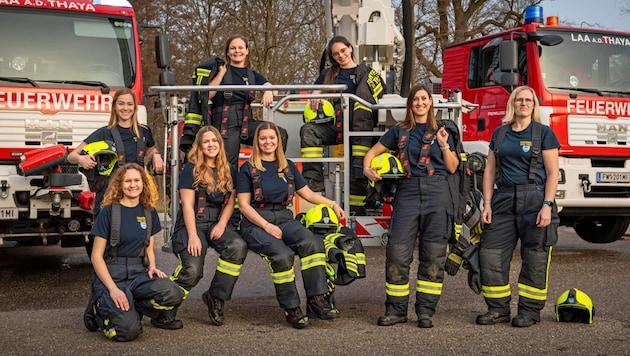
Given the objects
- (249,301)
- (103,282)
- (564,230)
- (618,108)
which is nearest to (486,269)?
(249,301)

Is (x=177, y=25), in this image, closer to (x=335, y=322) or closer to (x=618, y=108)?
(x=618, y=108)

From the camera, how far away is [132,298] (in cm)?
547

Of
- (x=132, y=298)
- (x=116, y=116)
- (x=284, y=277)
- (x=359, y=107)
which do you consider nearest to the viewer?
(x=132, y=298)

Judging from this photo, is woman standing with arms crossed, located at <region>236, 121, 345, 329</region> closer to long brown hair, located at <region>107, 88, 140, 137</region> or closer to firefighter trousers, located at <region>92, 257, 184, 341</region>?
firefighter trousers, located at <region>92, 257, 184, 341</region>

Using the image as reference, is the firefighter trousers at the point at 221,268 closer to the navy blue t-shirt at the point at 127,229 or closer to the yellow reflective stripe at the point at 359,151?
the navy blue t-shirt at the point at 127,229

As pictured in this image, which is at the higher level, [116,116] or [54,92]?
[54,92]

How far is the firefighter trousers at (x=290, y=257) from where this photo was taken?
5.76 metres

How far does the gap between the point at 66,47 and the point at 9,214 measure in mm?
1840

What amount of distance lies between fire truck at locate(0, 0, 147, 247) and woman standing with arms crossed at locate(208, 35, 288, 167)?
1663 mm

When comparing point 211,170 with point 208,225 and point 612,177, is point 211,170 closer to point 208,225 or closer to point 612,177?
point 208,225

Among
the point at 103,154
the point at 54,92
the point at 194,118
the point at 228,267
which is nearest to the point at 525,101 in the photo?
the point at 228,267

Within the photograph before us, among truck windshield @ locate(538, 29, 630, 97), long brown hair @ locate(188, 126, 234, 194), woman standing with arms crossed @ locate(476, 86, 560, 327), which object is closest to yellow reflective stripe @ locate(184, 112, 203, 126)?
long brown hair @ locate(188, 126, 234, 194)

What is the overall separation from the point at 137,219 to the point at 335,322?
157 cm

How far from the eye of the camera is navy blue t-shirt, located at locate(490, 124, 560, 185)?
5.91m
